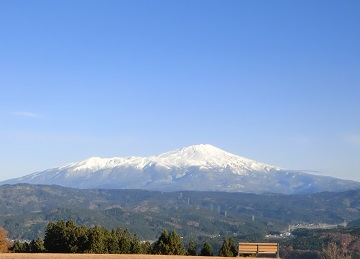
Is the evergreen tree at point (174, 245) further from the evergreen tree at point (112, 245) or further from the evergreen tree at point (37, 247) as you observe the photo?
the evergreen tree at point (37, 247)

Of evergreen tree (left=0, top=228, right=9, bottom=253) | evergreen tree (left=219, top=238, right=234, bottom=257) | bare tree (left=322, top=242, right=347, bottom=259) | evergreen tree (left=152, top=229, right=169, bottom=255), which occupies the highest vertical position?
evergreen tree (left=152, top=229, right=169, bottom=255)

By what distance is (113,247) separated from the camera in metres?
42.5

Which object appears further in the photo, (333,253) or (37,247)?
(333,253)

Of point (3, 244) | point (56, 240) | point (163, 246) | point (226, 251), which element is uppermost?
point (56, 240)

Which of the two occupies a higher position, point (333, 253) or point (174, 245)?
point (174, 245)

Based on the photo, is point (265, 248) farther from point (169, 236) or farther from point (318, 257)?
point (318, 257)

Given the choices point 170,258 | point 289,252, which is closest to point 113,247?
→ point 170,258

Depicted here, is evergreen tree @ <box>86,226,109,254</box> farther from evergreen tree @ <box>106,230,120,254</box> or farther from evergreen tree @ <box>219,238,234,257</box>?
evergreen tree @ <box>219,238,234,257</box>

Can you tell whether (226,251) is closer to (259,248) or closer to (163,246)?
(163,246)

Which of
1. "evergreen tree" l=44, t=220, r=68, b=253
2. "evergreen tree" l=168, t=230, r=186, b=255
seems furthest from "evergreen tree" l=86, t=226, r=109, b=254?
"evergreen tree" l=168, t=230, r=186, b=255

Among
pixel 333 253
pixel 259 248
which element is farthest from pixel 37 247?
pixel 333 253

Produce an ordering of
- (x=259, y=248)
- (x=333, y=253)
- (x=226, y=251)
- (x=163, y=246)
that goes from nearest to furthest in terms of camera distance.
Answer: (x=259, y=248) < (x=163, y=246) < (x=226, y=251) < (x=333, y=253)

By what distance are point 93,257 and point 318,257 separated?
156 meters

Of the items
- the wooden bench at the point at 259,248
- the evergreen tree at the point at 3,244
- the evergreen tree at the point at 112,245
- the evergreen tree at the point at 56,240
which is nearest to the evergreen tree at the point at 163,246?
the evergreen tree at the point at 112,245
